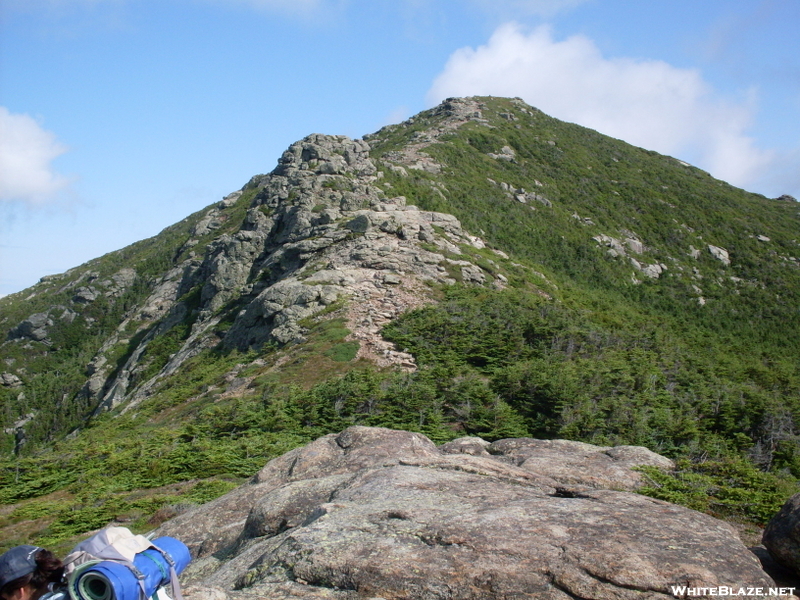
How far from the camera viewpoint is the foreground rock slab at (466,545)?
5500 millimetres

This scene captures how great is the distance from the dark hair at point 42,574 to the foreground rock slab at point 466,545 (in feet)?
6.42

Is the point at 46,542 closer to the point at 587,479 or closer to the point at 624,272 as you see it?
the point at 587,479

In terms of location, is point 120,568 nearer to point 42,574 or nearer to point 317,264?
point 42,574

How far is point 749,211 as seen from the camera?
250 ft

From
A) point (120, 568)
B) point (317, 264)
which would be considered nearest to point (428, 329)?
point (317, 264)

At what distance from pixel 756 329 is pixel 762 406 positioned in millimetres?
34739

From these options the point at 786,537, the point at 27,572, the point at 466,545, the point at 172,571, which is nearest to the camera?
the point at 27,572

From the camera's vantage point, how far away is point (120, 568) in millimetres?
3490

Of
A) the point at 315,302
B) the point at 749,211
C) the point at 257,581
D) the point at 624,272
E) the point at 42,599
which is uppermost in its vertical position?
the point at 749,211

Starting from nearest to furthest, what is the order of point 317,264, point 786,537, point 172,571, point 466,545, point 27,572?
point 27,572 → point 172,571 → point 466,545 → point 786,537 → point 317,264

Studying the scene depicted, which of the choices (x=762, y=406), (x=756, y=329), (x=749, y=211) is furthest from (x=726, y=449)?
(x=749, y=211)

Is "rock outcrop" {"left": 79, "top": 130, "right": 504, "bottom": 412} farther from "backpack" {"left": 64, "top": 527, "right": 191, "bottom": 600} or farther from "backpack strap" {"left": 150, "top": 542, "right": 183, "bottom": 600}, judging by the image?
"backpack" {"left": 64, "top": 527, "right": 191, "bottom": 600}

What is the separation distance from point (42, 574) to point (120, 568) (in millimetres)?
582

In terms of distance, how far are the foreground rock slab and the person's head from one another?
6.47ft
